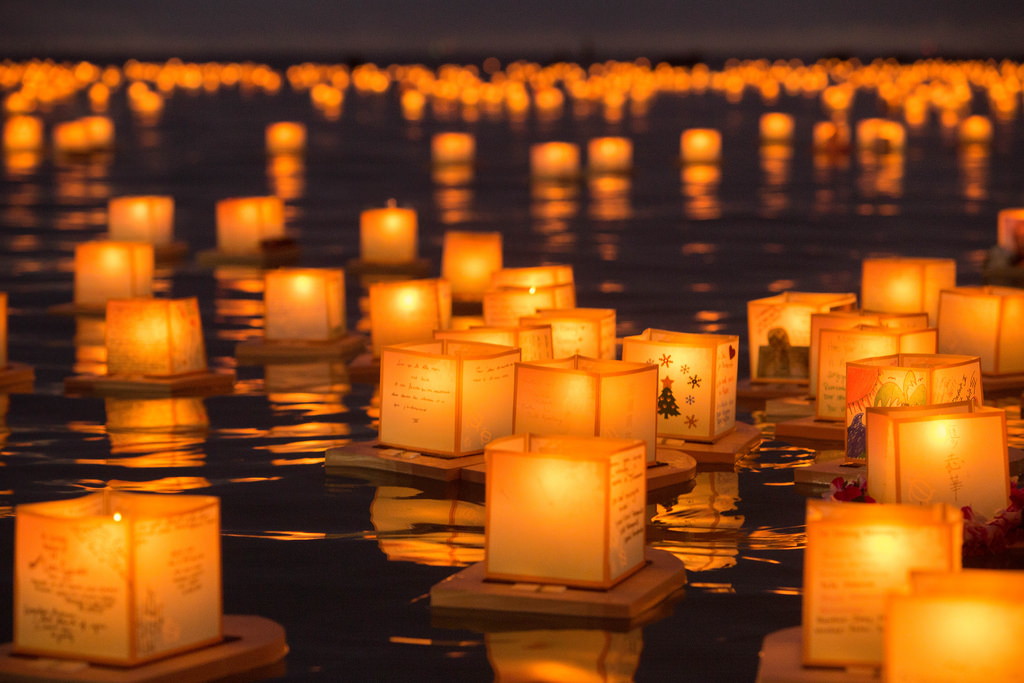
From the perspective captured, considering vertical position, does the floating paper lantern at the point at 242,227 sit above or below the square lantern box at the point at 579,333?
above

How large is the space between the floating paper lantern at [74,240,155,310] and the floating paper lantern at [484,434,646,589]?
1035 cm

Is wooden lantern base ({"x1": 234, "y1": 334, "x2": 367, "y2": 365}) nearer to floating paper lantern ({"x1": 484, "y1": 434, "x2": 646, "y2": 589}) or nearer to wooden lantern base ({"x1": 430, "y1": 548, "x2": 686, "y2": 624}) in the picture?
wooden lantern base ({"x1": 430, "y1": 548, "x2": 686, "y2": 624})

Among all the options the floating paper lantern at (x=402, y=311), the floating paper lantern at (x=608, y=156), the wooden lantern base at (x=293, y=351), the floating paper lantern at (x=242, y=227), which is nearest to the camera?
the floating paper lantern at (x=402, y=311)

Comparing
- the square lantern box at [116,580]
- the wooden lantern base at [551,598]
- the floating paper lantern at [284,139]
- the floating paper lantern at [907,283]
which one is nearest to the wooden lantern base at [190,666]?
the square lantern box at [116,580]

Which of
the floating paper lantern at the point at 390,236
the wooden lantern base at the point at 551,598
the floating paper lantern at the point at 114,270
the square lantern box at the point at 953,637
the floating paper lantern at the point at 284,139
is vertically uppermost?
the floating paper lantern at the point at 284,139

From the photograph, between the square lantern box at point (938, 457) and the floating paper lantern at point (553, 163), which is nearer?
the square lantern box at point (938, 457)

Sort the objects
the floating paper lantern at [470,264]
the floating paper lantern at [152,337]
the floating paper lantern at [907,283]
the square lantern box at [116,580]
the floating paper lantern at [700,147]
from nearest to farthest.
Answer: the square lantern box at [116,580], the floating paper lantern at [152,337], the floating paper lantern at [907,283], the floating paper lantern at [470,264], the floating paper lantern at [700,147]

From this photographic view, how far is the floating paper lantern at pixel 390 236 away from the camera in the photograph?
21469mm

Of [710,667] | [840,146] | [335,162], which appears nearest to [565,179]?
[335,162]

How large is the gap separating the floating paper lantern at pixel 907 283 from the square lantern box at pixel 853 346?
304cm

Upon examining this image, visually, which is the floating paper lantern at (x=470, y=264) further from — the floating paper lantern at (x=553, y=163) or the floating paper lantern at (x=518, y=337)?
the floating paper lantern at (x=553, y=163)

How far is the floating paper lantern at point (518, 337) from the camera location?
11422 millimetres

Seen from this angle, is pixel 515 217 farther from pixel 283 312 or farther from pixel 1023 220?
pixel 283 312

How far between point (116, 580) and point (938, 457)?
413 centimetres
